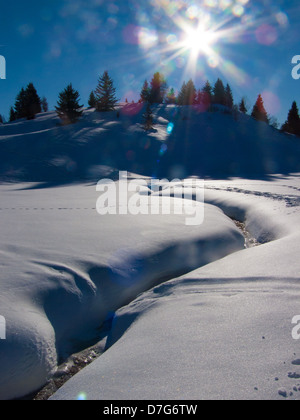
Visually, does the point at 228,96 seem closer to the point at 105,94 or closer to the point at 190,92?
the point at 190,92

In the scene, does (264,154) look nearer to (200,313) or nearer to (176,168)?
(176,168)

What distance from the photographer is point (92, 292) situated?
11.1 feet

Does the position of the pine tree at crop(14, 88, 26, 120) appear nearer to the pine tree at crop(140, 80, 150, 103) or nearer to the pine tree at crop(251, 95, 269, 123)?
the pine tree at crop(140, 80, 150, 103)

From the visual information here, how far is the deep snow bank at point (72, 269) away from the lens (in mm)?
2430

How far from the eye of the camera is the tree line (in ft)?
95.9

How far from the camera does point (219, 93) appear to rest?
4300 centimetres

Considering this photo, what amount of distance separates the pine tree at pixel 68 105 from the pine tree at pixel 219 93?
970 inches

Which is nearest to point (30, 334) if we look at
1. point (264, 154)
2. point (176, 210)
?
point (176, 210)

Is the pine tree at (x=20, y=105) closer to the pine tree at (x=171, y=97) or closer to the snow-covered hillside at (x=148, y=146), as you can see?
the snow-covered hillside at (x=148, y=146)

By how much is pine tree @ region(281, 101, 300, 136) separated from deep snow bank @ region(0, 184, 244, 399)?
41.2 m

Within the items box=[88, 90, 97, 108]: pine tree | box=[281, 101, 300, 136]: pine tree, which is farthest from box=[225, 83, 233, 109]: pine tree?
box=[88, 90, 97, 108]: pine tree

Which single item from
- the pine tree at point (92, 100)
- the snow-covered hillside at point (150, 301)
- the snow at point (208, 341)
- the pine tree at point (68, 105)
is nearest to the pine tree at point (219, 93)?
the pine tree at point (92, 100)

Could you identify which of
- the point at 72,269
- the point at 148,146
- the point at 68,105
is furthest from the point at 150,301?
the point at 68,105
